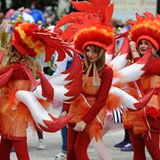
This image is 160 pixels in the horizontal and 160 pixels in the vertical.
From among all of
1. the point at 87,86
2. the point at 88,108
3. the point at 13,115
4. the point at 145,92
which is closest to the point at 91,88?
the point at 87,86

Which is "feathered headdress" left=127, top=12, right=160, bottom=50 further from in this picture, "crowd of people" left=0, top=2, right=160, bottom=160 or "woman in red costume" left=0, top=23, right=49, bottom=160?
"woman in red costume" left=0, top=23, right=49, bottom=160

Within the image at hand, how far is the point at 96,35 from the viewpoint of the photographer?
204 inches

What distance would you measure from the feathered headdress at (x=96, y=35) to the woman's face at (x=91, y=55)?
5cm

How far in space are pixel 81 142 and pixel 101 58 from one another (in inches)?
33.6

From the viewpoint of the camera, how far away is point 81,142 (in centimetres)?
528

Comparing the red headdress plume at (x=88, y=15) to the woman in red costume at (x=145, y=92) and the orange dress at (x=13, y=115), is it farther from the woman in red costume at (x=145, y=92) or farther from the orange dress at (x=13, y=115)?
the orange dress at (x=13, y=115)

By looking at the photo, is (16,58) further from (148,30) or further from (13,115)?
(148,30)

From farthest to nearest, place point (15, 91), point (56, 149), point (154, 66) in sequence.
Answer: point (56, 149) → point (154, 66) → point (15, 91)

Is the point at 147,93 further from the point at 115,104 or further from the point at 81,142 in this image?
the point at 81,142

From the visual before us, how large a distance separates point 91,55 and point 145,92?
0.83 meters

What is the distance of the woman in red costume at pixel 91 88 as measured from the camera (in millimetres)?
5211

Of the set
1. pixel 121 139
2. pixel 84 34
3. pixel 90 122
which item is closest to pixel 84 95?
pixel 90 122

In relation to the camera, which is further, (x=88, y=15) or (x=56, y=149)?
(x=56, y=149)

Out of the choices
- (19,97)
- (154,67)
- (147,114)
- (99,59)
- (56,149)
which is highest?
(99,59)
